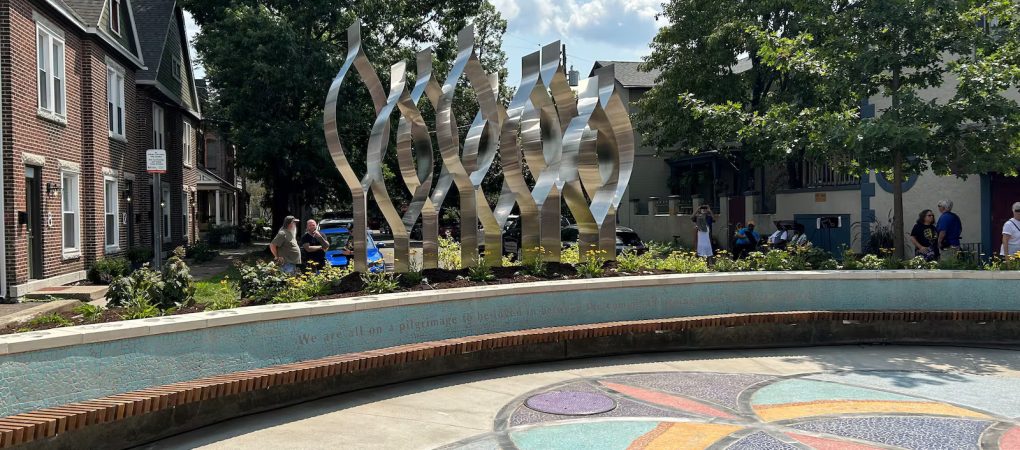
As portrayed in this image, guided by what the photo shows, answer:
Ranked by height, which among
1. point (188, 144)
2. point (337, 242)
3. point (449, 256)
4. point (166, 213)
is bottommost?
point (449, 256)

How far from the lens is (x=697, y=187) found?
116ft

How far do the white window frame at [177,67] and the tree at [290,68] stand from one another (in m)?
0.94

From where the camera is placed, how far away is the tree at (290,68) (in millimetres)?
25594

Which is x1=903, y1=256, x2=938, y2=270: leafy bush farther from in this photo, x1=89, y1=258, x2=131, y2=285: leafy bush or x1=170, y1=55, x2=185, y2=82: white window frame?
x1=170, y1=55, x2=185, y2=82: white window frame

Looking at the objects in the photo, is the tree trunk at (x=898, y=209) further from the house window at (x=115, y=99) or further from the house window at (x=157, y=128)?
the house window at (x=157, y=128)

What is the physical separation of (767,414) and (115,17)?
786 inches

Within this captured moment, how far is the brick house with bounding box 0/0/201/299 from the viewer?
47.4 ft

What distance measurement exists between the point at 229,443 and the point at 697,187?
31.5 metres

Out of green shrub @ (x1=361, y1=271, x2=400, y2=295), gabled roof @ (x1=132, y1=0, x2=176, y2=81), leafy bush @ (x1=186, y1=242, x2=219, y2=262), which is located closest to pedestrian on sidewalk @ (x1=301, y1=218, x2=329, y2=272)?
green shrub @ (x1=361, y1=271, x2=400, y2=295)

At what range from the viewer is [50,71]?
1638 cm

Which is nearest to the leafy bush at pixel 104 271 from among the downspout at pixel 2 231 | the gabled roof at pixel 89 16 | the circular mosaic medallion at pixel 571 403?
the downspout at pixel 2 231

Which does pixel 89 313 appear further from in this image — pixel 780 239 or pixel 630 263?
pixel 780 239

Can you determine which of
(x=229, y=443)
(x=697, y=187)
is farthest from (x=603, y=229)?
(x=697, y=187)

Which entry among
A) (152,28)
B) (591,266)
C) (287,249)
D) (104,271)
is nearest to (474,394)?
(591,266)
